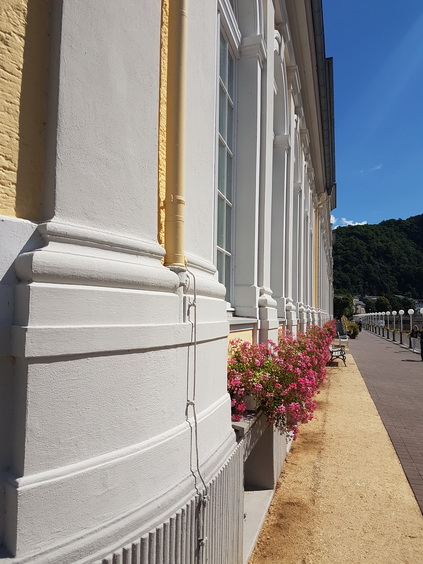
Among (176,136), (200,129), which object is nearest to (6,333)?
(176,136)

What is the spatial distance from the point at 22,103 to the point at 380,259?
430ft

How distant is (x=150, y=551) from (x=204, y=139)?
2471 millimetres

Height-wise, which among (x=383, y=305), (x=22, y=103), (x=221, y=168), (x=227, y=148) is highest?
(x=383, y=305)

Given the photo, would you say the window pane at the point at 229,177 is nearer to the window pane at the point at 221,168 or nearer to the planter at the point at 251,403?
the window pane at the point at 221,168

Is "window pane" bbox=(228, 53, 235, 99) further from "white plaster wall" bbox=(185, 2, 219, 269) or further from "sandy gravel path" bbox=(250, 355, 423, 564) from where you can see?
"sandy gravel path" bbox=(250, 355, 423, 564)

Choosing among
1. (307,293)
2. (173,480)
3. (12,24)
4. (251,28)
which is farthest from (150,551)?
(307,293)

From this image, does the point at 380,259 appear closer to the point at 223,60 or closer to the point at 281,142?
the point at 281,142

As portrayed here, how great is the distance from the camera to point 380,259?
125 m

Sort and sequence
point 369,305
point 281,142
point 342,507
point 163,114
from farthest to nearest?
point 369,305
point 281,142
point 342,507
point 163,114

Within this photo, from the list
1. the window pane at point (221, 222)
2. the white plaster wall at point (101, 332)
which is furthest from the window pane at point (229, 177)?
the white plaster wall at point (101, 332)

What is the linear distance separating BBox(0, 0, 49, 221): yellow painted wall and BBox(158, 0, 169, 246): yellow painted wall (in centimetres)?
79

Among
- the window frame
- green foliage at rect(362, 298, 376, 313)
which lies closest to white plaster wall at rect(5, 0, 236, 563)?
the window frame

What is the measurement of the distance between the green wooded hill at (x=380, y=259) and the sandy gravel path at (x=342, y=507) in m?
117

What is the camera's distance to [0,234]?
1.73m
